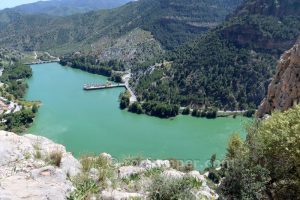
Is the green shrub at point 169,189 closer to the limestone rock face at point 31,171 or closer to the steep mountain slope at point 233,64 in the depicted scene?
the limestone rock face at point 31,171

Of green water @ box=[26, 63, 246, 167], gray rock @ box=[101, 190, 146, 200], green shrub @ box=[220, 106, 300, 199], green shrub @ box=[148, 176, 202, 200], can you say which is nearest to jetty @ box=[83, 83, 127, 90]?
green water @ box=[26, 63, 246, 167]

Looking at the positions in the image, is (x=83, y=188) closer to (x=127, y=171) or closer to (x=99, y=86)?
(x=127, y=171)

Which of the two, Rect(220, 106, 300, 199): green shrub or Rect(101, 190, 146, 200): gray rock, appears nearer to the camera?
Rect(101, 190, 146, 200): gray rock

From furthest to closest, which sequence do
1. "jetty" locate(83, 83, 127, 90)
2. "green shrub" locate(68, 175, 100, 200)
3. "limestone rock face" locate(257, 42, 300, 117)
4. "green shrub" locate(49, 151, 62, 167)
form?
"jetty" locate(83, 83, 127, 90) → "limestone rock face" locate(257, 42, 300, 117) → "green shrub" locate(49, 151, 62, 167) → "green shrub" locate(68, 175, 100, 200)

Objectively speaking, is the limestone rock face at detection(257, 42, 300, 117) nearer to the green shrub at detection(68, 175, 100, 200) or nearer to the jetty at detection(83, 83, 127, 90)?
the green shrub at detection(68, 175, 100, 200)

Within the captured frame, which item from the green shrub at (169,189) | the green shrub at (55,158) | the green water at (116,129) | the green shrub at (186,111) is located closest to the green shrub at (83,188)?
the green shrub at (55,158)

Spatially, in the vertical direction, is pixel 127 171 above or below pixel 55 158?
below

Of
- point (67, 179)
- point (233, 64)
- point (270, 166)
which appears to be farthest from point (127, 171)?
point (233, 64)

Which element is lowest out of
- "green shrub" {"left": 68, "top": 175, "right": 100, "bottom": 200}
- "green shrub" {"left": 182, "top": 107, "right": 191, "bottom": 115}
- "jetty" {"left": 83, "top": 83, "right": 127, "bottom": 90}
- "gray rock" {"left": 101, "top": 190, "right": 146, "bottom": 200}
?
"jetty" {"left": 83, "top": 83, "right": 127, "bottom": 90}
